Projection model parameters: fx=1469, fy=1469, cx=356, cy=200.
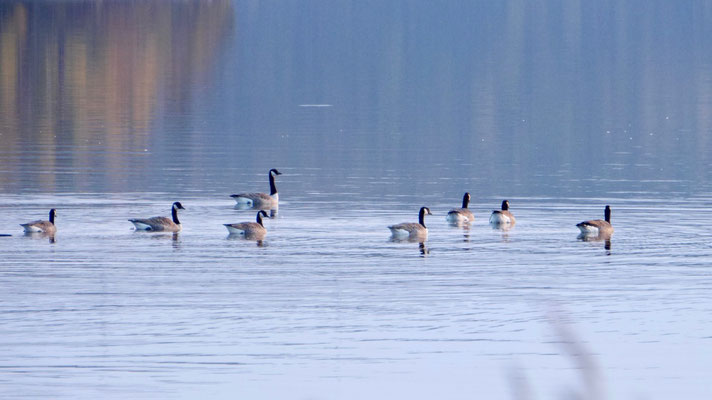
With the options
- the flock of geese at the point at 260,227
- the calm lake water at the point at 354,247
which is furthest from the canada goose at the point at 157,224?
the calm lake water at the point at 354,247

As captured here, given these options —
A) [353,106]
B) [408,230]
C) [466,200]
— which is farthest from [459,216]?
[353,106]

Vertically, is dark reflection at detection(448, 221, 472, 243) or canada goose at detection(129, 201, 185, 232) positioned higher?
canada goose at detection(129, 201, 185, 232)

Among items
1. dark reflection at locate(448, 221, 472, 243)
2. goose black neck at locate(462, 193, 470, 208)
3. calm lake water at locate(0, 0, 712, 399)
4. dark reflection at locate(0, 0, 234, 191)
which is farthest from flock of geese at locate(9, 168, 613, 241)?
dark reflection at locate(0, 0, 234, 191)

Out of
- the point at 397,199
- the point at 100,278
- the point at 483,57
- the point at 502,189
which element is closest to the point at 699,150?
the point at 502,189

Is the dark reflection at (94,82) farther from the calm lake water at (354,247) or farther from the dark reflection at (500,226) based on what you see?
the dark reflection at (500,226)

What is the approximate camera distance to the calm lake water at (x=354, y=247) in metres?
18.6

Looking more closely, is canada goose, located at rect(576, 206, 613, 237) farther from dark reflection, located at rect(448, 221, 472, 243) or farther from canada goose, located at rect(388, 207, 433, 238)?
canada goose, located at rect(388, 207, 433, 238)

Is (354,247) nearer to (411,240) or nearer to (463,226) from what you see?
(411,240)

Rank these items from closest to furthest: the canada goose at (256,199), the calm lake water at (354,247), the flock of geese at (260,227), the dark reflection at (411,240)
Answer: the calm lake water at (354,247)
the dark reflection at (411,240)
the flock of geese at (260,227)
the canada goose at (256,199)

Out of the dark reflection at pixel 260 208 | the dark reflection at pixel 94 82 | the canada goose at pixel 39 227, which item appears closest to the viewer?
the canada goose at pixel 39 227

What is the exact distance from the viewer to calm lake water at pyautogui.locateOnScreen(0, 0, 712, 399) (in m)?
18.6

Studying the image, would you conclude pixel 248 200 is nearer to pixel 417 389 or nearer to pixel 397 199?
pixel 397 199

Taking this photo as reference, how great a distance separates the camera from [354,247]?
29.0 metres

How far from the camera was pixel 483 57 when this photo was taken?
4798 inches
